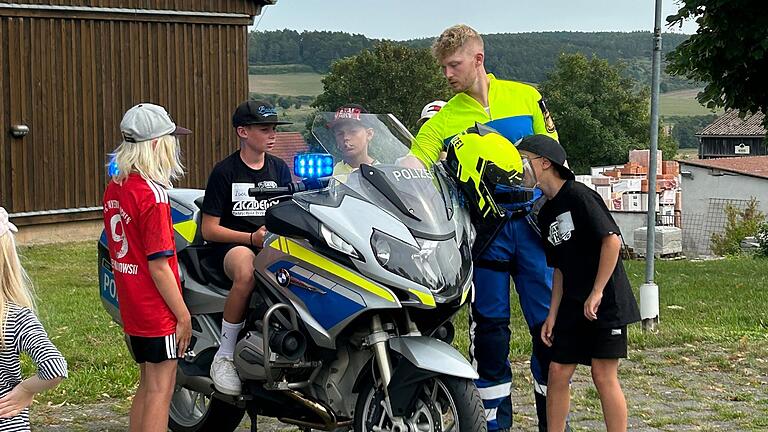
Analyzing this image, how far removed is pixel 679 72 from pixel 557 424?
1262 cm

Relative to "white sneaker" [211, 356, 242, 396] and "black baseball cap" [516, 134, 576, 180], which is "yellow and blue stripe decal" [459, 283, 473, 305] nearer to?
"black baseball cap" [516, 134, 576, 180]

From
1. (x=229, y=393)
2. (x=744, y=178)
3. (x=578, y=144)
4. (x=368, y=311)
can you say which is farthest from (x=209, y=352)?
(x=578, y=144)

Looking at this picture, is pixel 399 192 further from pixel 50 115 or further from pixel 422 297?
pixel 50 115

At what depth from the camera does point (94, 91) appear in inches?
744

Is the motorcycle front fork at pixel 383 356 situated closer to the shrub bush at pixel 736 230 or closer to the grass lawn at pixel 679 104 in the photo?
the shrub bush at pixel 736 230

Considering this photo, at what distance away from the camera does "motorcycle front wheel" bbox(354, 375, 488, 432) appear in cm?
479

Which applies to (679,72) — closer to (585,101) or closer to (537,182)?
(537,182)

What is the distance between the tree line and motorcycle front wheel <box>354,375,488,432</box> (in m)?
7.62

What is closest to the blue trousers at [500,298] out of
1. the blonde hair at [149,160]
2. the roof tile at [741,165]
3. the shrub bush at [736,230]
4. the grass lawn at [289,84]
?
the blonde hair at [149,160]

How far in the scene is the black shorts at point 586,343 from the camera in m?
5.50

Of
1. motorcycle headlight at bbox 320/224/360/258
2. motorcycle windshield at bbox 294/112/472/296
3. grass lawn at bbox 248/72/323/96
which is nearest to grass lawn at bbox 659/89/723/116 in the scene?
grass lawn at bbox 248/72/323/96

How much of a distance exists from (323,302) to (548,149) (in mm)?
1360

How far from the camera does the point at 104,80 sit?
19.0 metres

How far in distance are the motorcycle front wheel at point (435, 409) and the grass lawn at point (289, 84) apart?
47559mm
